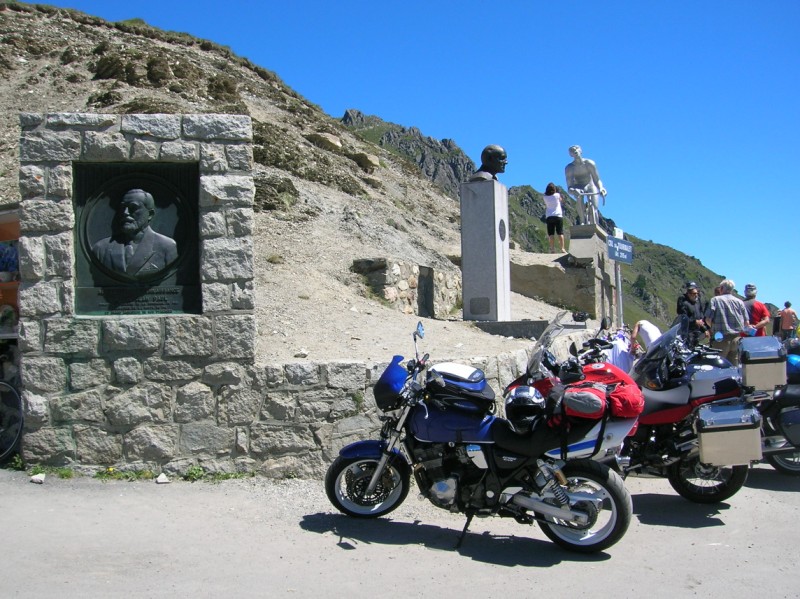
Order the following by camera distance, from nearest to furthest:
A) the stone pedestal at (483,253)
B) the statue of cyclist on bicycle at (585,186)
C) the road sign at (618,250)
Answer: the stone pedestal at (483,253)
the road sign at (618,250)
the statue of cyclist on bicycle at (585,186)

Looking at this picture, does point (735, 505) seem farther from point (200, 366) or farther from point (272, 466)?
point (200, 366)

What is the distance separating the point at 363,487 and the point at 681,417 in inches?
99.5

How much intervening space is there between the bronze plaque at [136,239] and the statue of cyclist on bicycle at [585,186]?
13192 mm

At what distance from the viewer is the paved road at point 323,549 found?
4004 millimetres

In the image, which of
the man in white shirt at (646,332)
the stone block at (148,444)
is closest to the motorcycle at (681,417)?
the man in white shirt at (646,332)

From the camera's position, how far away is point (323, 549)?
4.56m

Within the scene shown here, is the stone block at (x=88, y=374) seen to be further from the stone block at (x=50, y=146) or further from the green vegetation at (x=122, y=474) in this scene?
the stone block at (x=50, y=146)

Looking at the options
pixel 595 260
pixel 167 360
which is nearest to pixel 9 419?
pixel 167 360

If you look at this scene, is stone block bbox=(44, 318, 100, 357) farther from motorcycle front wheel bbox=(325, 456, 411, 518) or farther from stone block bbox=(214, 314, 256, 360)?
motorcycle front wheel bbox=(325, 456, 411, 518)

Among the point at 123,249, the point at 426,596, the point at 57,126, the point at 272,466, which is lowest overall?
the point at 426,596

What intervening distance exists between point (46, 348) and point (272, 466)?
203 cm

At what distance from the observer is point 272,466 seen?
590cm

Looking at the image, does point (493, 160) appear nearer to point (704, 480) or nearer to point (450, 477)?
point (704, 480)

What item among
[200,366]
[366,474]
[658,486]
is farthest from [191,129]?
[658,486]
